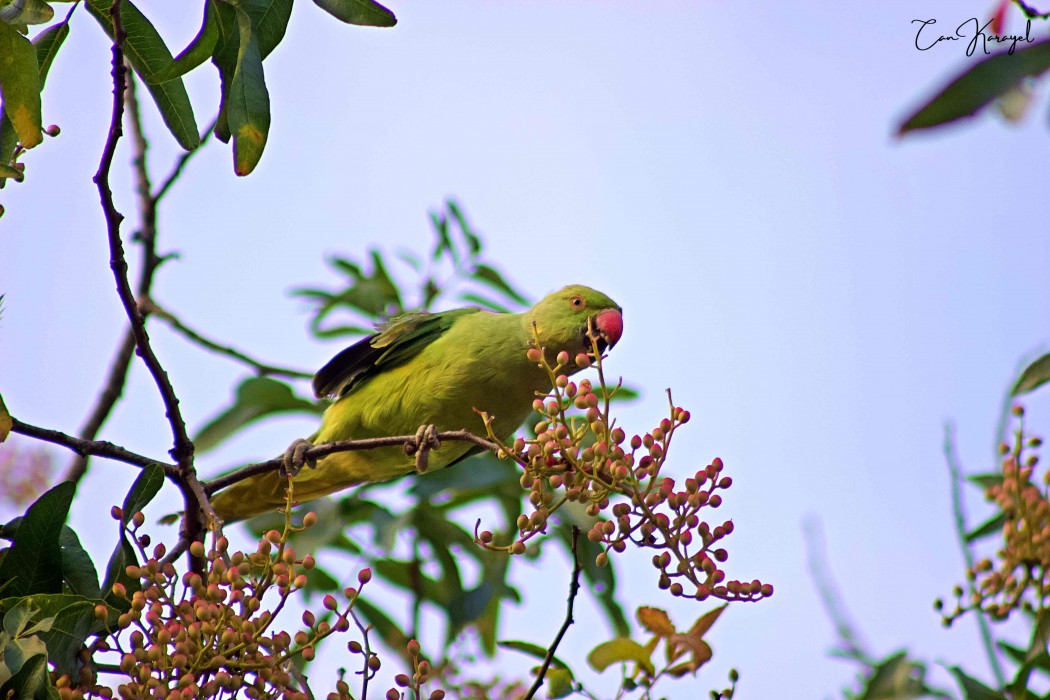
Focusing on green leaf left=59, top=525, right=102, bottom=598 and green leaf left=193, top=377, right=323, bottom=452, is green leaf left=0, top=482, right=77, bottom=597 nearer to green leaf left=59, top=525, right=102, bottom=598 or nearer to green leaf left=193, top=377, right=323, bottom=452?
green leaf left=59, top=525, right=102, bottom=598

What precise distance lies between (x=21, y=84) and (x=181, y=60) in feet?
1.26

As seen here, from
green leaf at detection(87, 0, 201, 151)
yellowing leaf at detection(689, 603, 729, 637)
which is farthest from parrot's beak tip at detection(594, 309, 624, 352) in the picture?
green leaf at detection(87, 0, 201, 151)

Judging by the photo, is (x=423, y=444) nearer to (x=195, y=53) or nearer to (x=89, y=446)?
(x=89, y=446)

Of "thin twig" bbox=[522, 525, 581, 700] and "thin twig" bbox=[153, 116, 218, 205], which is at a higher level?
"thin twig" bbox=[153, 116, 218, 205]

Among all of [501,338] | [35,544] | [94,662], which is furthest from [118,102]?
[501,338]

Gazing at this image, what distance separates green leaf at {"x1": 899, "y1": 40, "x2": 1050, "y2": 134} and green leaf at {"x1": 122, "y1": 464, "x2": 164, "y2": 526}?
6.83ft

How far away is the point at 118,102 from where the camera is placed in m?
2.29

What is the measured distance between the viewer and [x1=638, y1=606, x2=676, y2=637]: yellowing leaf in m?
2.51

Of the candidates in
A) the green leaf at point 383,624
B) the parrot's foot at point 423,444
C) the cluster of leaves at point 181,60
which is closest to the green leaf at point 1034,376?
the parrot's foot at point 423,444

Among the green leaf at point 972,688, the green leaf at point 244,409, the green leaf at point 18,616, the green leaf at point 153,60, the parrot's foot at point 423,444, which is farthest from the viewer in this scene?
the green leaf at point 244,409

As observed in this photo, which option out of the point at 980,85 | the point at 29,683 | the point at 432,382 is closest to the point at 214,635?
the point at 29,683

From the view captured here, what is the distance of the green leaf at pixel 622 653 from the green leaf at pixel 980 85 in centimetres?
182

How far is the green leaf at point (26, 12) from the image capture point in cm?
231

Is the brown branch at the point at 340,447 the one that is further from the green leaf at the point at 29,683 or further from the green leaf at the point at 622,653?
the green leaf at the point at 29,683
